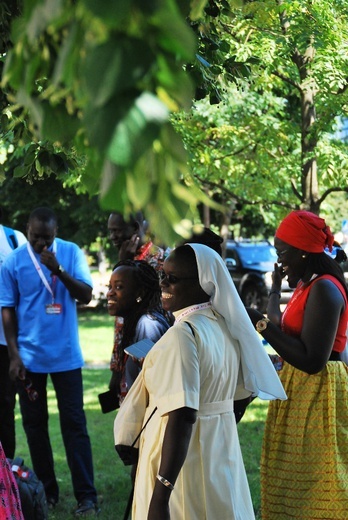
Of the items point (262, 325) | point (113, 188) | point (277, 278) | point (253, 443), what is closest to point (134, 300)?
point (277, 278)

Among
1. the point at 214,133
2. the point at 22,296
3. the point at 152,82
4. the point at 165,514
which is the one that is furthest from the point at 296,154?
the point at 152,82

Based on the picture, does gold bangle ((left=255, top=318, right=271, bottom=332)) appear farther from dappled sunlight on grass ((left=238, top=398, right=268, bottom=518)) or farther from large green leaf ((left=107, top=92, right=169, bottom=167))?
large green leaf ((left=107, top=92, right=169, bottom=167))

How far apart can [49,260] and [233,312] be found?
280cm

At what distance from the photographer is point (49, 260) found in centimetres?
618

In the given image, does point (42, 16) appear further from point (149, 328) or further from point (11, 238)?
point (11, 238)

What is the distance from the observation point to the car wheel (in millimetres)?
22203

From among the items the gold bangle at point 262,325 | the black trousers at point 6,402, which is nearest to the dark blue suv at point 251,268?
the black trousers at point 6,402

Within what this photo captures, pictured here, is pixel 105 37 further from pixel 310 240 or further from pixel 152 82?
pixel 310 240

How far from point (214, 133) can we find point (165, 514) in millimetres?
8563

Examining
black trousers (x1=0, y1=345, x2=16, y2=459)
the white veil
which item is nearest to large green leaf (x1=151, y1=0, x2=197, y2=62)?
the white veil

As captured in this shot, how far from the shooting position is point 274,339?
4.16 m

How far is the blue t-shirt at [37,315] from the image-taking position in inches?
251

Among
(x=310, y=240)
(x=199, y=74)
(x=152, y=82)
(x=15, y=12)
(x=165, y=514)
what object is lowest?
(x=165, y=514)

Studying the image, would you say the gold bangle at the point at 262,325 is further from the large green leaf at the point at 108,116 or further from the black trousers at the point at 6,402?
the black trousers at the point at 6,402
